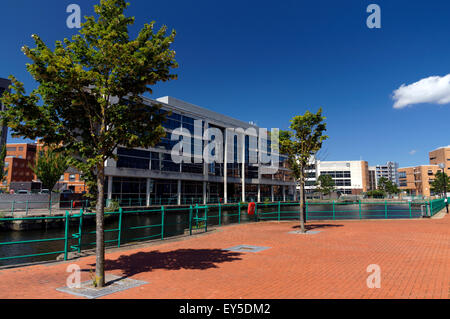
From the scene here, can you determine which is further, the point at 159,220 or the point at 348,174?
the point at 348,174

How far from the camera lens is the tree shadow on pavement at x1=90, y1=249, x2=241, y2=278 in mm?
9484

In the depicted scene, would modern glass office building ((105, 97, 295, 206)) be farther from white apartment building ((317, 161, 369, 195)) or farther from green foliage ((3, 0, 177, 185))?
white apartment building ((317, 161, 369, 195))

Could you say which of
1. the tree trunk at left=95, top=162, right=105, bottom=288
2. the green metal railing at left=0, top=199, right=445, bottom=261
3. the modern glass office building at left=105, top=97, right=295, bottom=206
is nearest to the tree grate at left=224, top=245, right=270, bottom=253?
the green metal railing at left=0, top=199, right=445, bottom=261

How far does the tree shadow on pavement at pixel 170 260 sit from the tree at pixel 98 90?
193 cm

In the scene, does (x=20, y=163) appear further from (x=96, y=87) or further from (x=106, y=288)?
(x=106, y=288)

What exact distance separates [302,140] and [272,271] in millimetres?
11524

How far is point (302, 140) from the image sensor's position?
18.9 meters

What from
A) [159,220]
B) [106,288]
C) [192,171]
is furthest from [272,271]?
[192,171]

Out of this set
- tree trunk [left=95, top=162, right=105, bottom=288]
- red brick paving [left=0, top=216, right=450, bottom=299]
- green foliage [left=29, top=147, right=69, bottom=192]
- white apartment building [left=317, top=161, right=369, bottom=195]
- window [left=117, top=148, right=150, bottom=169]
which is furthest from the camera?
white apartment building [left=317, top=161, right=369, bottom=195]

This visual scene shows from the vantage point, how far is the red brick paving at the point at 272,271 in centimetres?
678

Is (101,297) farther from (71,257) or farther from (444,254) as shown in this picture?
(444,254)

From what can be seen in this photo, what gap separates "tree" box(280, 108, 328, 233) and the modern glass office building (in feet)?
51.7

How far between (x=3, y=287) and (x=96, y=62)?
5921mm

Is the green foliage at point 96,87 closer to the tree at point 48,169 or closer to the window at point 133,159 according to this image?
the tree at point 48,169
